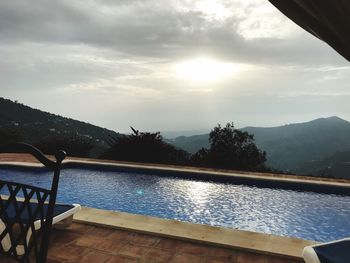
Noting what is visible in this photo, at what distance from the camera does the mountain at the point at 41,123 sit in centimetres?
3408

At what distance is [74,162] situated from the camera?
1235 centimetres

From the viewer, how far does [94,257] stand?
362 centimetres

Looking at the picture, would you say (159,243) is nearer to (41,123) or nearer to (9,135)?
(9,135)

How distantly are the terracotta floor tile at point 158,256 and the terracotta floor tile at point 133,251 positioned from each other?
0.25 ft

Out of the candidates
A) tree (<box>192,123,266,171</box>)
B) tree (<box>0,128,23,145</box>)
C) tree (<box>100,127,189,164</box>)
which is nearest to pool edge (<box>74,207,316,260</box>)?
tree (<box>100,127,189,164</box>)

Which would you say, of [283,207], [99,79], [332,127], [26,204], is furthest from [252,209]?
[332,127]

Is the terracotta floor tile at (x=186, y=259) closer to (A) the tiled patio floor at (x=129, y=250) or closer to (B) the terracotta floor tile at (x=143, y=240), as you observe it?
(A) the tiled patio floor at (x=129, y=250)

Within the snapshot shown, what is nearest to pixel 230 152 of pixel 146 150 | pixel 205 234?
pixel 146 150

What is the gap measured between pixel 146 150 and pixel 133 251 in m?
9.96

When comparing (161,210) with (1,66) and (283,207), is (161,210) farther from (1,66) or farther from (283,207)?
(1,66)

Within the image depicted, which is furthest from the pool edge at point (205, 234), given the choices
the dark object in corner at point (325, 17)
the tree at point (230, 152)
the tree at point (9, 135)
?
the tree at point (9, 135)

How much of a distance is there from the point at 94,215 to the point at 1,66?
73.0ft

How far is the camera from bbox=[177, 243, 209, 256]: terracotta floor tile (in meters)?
3.81

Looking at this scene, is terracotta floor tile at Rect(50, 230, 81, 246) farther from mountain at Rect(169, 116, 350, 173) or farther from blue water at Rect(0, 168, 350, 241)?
mountain at Rect(169, 116, 350, 173)
